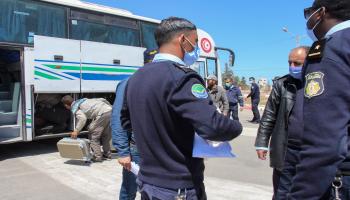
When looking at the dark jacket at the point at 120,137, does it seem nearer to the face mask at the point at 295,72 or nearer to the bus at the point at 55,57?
the face mask at the point at 295,72

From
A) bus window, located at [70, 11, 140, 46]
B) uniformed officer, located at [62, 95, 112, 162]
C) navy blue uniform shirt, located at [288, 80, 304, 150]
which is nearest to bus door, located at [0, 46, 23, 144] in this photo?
uniformed officer, located at [62, 95, 112, 162]

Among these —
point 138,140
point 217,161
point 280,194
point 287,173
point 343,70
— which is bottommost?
point 217,161

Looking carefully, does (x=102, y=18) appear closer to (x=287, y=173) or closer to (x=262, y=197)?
(x=262, y=197)

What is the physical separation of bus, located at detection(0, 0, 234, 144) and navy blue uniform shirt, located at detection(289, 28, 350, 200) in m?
7.40

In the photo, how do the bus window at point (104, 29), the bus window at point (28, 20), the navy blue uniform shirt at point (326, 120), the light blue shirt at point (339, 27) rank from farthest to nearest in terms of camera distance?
the bus window at point (104, 29) < the bus window at point (28, 20) < the light blue shirt at point (339, 27) < the navy blue uniform shirt at point (326, 120)

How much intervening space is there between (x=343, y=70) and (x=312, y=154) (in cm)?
39

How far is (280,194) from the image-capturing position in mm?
3441

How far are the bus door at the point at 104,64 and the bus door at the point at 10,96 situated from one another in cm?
148

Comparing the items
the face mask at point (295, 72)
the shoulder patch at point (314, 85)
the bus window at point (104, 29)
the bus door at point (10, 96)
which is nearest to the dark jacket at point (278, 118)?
the face mask at point (295, 72)

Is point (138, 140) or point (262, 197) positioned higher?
point (138, 140)

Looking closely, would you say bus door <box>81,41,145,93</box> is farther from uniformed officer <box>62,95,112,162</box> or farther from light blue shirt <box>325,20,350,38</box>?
light blue shirt <box>325,20,350,38</box>

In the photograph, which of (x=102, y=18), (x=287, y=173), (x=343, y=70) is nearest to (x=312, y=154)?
(x=343, y=70)

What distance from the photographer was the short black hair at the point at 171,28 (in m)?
2.35

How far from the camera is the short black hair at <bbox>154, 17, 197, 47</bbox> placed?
7.71ft
